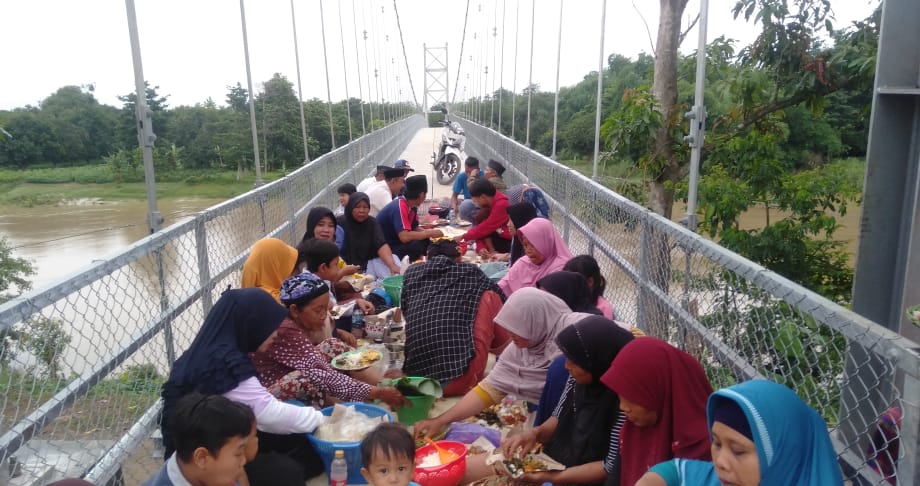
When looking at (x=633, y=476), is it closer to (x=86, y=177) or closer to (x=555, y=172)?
(x=555, y=172)

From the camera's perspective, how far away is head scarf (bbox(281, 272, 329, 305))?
3.09 meters

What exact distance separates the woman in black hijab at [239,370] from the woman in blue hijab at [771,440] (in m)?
1.61

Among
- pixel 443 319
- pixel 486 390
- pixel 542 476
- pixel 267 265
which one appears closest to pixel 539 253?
pixel 443 319

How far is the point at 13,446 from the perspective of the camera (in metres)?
1.75

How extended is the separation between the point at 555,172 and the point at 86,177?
117 feet

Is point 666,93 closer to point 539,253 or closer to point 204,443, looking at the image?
point 539,253

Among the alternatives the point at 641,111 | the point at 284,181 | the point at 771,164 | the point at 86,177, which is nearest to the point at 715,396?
the point at 284,181

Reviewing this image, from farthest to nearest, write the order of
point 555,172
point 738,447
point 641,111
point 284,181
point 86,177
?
point 86,177, point 641,111, point 555,172, point 284,181, point 738,447

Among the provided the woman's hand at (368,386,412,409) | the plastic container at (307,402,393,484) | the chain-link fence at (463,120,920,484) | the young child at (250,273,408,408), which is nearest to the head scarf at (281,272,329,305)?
the young child at (250,273,408,408)

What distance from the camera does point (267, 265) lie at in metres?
3.69

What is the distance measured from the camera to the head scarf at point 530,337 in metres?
3.02

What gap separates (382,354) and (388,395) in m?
0.88

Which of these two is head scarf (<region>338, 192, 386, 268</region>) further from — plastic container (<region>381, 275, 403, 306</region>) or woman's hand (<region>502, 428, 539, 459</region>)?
woman's hand (<region>502, 428, 539, 459</region>)

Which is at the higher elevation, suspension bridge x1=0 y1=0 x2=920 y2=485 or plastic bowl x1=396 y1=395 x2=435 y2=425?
suspension bridge x1=0 y1=0 x2=920 y2=485
